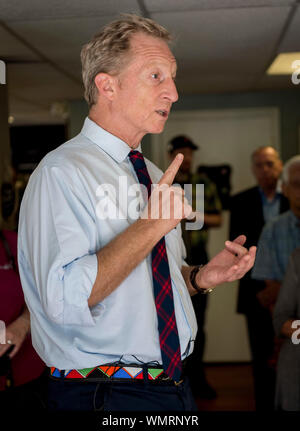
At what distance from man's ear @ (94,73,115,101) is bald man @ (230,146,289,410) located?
1.23m

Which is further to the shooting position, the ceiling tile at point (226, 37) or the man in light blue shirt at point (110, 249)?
the ceiling tile at point (226, 37)

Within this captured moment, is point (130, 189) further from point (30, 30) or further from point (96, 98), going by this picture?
point (30, 30)

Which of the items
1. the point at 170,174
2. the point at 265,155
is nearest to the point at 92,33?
the point at 170,174

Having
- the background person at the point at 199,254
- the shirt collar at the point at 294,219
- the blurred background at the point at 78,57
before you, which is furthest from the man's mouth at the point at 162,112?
the background person at the point at 199,254

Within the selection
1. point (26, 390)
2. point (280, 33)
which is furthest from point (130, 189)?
point (280, 33)

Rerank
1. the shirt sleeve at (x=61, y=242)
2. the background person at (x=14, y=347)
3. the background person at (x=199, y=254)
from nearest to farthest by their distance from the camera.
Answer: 1. the shirt sleeve at (x=61, y=242)
2. the background person at (x=14, y=347)
3. the background person at (x=199, y=254)

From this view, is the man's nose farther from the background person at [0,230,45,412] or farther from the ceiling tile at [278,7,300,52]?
the ceiling tile at [278,7,300,52]

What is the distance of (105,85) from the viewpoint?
3.75ft

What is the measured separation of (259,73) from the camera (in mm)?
2486

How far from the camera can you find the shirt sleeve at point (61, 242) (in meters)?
0.93

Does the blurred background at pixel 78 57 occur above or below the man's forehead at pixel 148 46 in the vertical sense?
above

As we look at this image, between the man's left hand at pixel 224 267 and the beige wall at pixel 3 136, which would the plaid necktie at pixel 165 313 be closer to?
the man's left hand at pixel 224 267

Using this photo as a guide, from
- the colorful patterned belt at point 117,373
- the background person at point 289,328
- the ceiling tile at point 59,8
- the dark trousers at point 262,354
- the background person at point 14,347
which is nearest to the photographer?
the colorful patterned belt at point 117,373

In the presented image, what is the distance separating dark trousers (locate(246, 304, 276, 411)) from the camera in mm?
2473
